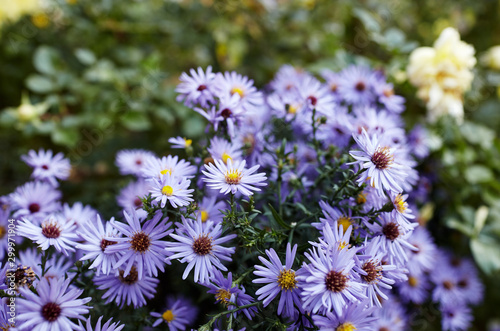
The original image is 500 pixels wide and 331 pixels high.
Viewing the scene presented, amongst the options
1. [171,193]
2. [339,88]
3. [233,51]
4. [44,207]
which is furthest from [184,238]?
[233,51]

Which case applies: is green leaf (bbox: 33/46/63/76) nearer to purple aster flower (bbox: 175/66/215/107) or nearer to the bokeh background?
the bokeh background

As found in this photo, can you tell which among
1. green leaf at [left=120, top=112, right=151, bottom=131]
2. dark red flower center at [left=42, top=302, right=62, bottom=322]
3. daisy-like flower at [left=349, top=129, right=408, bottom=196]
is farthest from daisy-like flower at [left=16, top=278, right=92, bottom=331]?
green leaf at [left=120, top=112, right=151, bottom=131]

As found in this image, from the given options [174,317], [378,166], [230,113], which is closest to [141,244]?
[174,317]

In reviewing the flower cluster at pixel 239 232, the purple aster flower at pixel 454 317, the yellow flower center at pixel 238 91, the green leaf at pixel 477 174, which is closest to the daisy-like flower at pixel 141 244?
the flower cluster at pixel 239 232

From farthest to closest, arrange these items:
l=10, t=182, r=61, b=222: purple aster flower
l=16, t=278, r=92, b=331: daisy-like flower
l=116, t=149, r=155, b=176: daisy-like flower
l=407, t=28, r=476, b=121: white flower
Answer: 1. l=407, t=28, r=476, b=121: white flower
2. l=116, t=149, r=155, b=176: daisy-like flower
3. l=10, t=182, r=61, b=222: purple aster flower
4. l=16, t=278, r=92, b=331: daisy-like flower

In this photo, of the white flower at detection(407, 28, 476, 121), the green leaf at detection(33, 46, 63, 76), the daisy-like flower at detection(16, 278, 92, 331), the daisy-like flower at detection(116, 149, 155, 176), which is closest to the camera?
the daisy-like flower at detection(16, 278, 92, 331)

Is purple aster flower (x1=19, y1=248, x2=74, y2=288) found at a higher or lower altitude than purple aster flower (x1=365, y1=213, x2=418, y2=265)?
lower
